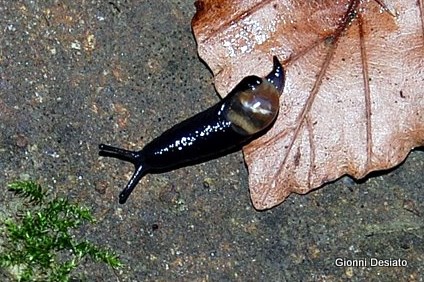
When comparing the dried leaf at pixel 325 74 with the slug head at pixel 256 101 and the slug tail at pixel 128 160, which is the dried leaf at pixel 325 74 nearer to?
the slug head at pixel 256 101

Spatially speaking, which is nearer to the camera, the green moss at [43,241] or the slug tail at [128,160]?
the green moss at [43,241]

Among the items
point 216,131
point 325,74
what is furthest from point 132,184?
point 325,74

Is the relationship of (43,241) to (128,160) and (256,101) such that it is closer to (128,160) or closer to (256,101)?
(128,160)

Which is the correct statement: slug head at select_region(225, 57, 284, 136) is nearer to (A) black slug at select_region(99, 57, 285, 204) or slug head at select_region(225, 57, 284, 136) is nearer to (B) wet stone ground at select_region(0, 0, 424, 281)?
(A) black slug at select_region(99, 57, 285, 204)

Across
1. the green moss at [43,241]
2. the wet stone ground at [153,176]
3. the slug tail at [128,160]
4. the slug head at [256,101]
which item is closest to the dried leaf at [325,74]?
the slug head at [256,101]

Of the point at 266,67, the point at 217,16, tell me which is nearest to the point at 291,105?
the point at 266,67

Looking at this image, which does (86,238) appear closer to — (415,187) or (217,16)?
(217,16)
